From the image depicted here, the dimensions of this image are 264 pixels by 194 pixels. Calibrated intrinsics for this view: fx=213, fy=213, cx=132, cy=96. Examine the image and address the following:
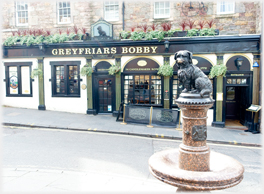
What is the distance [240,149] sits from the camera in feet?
26.4

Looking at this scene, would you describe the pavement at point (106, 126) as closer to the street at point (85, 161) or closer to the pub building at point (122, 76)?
the street at point (85, 161)

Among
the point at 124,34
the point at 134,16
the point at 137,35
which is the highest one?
the point at 134,16

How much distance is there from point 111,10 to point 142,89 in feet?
17.5

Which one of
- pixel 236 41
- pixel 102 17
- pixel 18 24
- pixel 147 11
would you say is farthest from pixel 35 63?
pixel 236 41

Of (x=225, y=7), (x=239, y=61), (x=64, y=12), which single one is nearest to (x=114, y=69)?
(x=64, y=12)

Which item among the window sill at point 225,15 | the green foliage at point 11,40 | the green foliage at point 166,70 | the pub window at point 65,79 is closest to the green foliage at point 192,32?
the window sill at point 225,15

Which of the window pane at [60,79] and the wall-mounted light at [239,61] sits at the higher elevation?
the wall-mounted light at [239,61]

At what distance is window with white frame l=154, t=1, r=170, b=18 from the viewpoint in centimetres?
1273

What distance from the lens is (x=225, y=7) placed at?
12.1 m

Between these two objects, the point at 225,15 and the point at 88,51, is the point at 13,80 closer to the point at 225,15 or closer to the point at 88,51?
the point at 88,51

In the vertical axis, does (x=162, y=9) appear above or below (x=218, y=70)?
above

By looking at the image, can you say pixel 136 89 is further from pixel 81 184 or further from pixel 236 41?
pixel 81 184

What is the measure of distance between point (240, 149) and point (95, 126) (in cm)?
630

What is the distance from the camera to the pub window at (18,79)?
44.8ft
